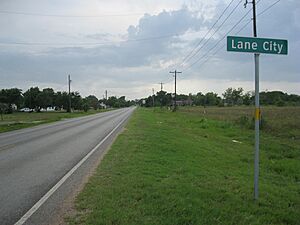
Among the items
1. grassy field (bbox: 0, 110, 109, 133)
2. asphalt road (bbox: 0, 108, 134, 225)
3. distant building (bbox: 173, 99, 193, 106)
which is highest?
distant building (bbox: 173, 99, 193, 106)

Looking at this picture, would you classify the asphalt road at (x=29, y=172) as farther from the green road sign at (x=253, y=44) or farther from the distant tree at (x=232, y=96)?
the distant tree at (x=232, y=96)

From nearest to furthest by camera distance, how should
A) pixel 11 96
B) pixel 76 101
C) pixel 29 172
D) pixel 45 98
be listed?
pixel 29 172 → pixel 76 101 → pixel 11 96 → pixel 45 98

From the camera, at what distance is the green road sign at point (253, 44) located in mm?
5902

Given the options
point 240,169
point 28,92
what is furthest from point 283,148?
point 28,92

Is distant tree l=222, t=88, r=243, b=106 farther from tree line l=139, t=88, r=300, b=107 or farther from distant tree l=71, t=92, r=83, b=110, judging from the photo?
distant tree l=71, t=92, r=83, b=110

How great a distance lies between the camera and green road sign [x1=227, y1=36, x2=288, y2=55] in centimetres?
590

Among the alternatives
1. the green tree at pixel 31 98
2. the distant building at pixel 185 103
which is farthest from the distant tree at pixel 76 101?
the distant building at pixel 185 103

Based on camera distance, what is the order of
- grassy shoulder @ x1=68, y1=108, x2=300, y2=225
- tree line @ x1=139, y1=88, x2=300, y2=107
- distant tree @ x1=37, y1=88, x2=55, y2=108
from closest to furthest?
grassy shoulder @ x1=68, y1=108, x2=300, y2=225, distant tree @ x1=37, y1=88, x2=55, y2=108, tree line @ x1=139, y1=88, x2=300, y2=107

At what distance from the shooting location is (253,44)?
593cm

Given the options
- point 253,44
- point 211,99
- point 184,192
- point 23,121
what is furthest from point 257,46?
point 211,99

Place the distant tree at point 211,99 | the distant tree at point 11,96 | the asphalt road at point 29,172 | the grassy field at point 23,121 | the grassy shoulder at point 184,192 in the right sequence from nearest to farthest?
the grassy shoulder at point 184,192, the asphalt road at point 29,172, the grassy field at point 23,121, the distant tree at point 11,96, the distant tree at point 211,99

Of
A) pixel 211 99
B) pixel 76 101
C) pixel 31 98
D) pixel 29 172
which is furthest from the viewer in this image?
pixel 211 99

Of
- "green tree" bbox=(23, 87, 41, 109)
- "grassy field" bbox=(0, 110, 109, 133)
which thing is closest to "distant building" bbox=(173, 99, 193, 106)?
"green tree" bbox=(23, 87, 41, 109)

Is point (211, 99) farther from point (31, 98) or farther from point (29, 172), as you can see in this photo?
point (29, 172)
